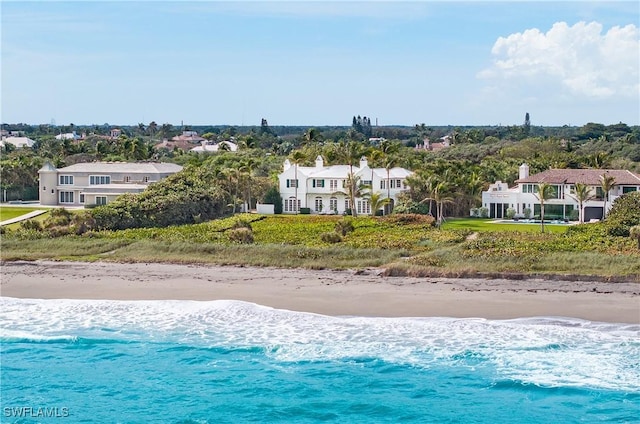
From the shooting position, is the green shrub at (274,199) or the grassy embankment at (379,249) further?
the green shrub at (274,199)

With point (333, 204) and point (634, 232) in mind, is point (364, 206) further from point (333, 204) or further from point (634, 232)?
point (634, 232)

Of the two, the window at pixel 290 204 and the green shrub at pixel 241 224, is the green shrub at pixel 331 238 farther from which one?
the window at pixel 290 204

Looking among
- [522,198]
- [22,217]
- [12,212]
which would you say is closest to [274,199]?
[22,217]

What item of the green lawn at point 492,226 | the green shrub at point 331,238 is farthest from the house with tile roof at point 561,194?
the green shrub at point 331,238

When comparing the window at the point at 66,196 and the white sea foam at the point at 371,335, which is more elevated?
the window at the point at 66,196

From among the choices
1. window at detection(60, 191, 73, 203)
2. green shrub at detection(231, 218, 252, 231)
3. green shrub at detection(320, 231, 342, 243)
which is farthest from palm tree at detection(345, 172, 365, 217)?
window at detection(60, 191, 73, 203)

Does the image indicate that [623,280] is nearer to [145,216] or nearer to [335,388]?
[335,388]

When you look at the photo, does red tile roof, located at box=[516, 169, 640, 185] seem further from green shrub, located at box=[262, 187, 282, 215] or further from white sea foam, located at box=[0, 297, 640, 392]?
white sea foam, located at box=[0, 297, 640, 392]
